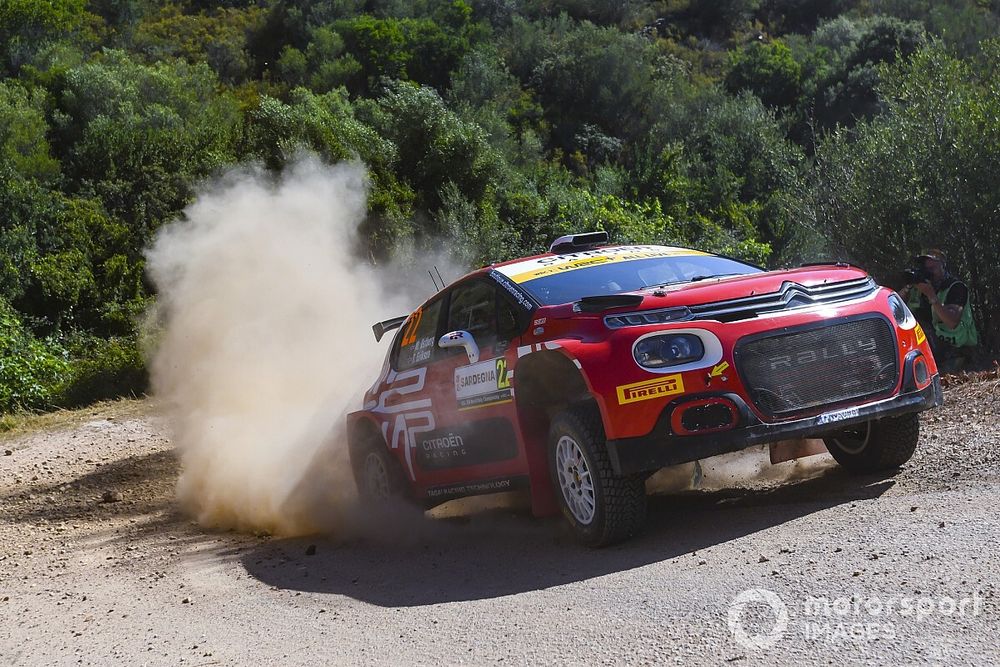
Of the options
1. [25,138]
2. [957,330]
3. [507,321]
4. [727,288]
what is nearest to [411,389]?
[507,321]

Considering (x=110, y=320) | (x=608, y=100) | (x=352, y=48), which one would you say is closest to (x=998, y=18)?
(x=608, y=100)

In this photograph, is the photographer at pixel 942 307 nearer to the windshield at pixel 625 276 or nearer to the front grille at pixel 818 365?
the windshield at pixel 625 276

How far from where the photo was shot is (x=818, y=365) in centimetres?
621

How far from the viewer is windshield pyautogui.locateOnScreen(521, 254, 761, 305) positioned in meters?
6.95

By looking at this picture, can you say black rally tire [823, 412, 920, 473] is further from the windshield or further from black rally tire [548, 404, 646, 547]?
black rally tire [548, 404, 646, 547]

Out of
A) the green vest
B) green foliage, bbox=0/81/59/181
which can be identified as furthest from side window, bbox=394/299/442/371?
green foliage, bbox=0/81/59/181

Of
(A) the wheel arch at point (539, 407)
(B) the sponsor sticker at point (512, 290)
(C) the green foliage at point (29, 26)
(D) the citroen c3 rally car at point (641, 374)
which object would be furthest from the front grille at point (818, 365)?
(C) the green foliage at point (29, 26)

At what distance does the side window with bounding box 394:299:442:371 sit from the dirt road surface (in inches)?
47.0

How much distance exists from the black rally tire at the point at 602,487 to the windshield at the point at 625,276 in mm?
895

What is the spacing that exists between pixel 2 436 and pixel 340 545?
32.1ft

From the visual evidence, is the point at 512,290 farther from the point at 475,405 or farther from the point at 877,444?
the point at 877,444

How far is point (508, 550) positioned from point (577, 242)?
2.39 m

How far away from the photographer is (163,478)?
39.7 ft

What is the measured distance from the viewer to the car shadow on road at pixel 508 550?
607 centimetres
